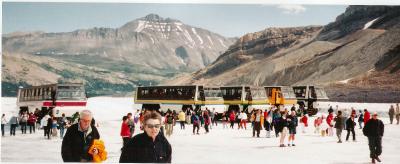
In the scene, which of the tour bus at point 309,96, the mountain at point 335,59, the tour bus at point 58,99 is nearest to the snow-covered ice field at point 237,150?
the tour bus at point 58,99

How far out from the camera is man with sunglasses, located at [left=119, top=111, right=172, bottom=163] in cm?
560

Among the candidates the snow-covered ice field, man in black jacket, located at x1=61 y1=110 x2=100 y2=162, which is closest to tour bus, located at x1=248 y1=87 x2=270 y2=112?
the snow-covered ice field

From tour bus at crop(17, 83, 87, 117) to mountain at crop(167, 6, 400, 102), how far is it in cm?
3523

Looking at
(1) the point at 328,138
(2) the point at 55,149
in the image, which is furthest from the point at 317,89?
(2) the point at 55,149

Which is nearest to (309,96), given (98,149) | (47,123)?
(47,123)

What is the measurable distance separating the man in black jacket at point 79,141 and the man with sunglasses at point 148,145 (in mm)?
1178

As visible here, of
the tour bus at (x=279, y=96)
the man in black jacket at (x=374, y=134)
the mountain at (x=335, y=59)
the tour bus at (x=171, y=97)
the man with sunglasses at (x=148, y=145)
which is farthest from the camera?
the mountain at (x=335, y=59)

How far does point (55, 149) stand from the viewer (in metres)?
15.7

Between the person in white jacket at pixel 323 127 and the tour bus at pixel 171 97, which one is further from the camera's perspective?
the tour bus at pixel 171 97

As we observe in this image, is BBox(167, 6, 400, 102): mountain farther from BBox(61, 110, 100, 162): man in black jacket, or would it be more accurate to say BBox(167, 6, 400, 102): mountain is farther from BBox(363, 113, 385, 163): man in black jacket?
BBox(61, 110, 100, 162): man in black jacket

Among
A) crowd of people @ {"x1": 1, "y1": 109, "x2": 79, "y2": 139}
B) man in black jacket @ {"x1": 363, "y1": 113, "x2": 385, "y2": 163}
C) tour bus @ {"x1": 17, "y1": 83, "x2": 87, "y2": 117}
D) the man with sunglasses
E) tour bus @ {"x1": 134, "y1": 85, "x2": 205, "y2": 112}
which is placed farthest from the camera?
tour bus @ {"x1": 134, "y1": 85, "x2": 205, "y2": 112}

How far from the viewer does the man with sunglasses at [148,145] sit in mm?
5602

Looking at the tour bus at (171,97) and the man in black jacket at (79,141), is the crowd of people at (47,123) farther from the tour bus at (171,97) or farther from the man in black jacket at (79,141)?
the man in black jacket at (79,141)

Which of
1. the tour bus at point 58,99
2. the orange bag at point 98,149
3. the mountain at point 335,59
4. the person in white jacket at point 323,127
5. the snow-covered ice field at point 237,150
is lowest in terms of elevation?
the snow-covered ice field at point 237,150
